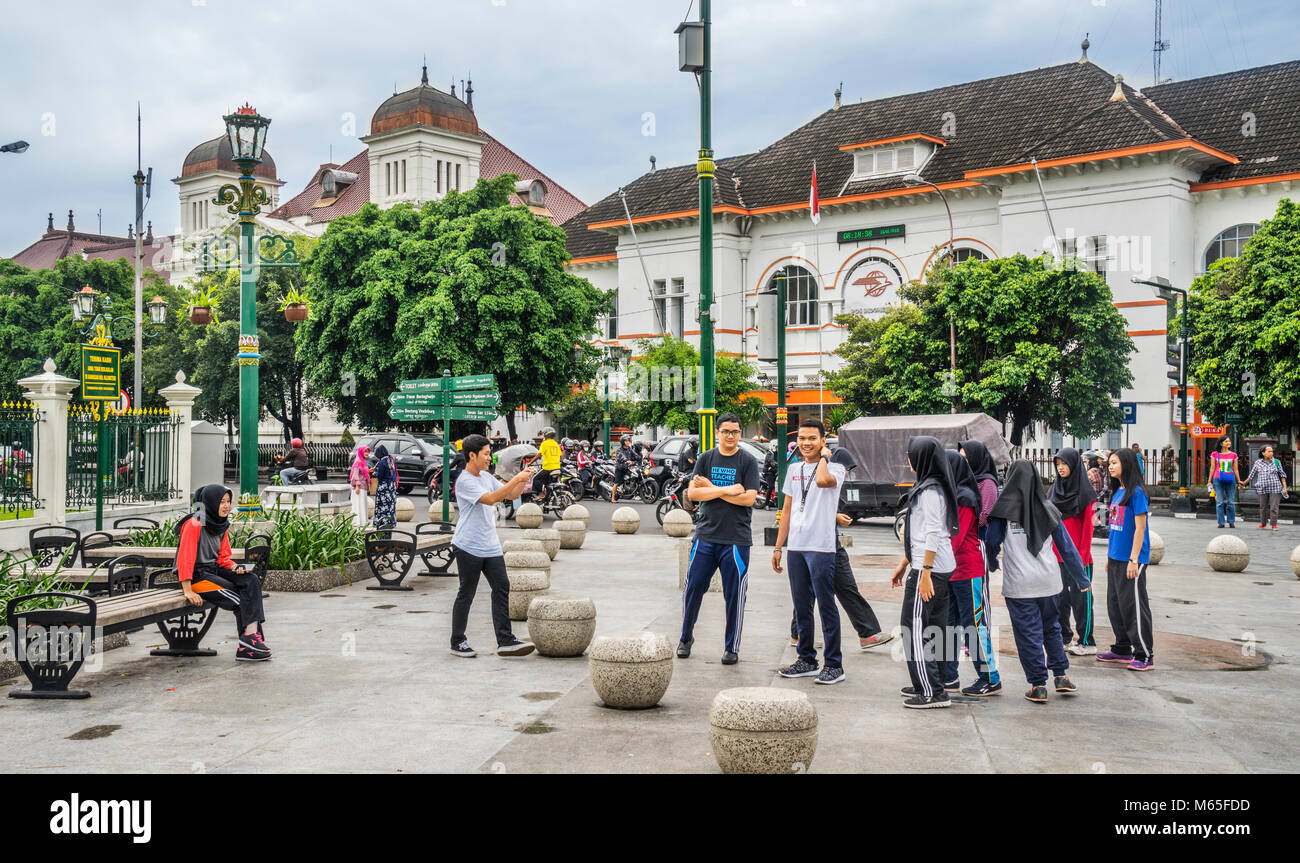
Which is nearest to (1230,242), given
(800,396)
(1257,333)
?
(1257,333)

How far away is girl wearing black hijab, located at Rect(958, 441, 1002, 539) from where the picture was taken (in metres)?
7.74

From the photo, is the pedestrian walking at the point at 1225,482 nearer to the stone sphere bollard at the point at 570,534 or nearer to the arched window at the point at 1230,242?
the stone sphere bollard at the point at 570,534

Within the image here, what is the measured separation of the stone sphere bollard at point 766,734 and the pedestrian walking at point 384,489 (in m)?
12.2

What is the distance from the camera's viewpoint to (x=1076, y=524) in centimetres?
920

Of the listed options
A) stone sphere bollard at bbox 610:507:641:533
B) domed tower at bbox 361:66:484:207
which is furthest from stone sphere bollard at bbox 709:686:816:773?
domed tower at bbox 361:66:484:207

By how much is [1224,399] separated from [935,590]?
25.8 m

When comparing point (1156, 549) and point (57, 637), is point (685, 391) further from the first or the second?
point (57, 637)

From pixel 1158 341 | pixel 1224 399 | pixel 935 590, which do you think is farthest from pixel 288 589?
pixel 1158 341

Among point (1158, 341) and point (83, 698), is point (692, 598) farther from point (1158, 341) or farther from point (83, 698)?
point (1158, 341)

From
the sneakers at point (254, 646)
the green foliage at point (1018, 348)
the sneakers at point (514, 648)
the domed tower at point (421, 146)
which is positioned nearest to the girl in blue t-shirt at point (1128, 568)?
the sneakers at point (514, 648)

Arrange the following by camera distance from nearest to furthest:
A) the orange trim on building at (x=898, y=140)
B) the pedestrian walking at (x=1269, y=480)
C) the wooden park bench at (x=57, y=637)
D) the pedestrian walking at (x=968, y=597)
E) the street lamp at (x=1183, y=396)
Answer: the pedestrian walking at (x=968, y=597)
the wooden park bench at (x=57, y=637)
the pedestrian walking at (x=1269, y=480)
the street lamp at (x=1183, y=396)
the orange trim on building at (x=898, y=140)

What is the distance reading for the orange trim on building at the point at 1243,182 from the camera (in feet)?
115

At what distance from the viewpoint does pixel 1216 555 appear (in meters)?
15.6
